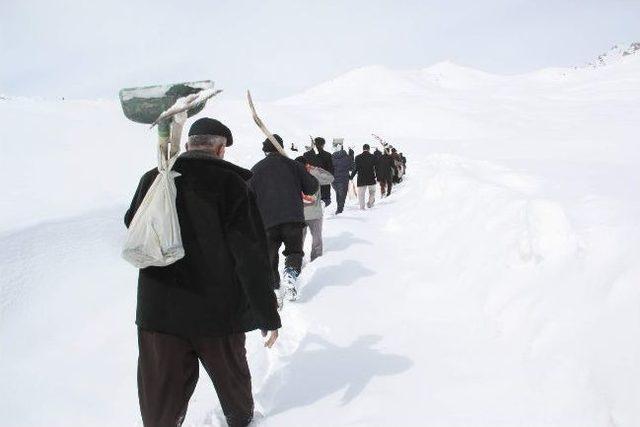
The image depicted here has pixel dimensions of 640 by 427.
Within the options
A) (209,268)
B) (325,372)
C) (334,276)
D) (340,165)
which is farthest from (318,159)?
(209,268)

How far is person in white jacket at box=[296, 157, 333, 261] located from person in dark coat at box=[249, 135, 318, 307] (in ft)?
1.27

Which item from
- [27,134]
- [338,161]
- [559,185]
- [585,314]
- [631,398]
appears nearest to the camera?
[631,398]

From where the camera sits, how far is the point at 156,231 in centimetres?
216

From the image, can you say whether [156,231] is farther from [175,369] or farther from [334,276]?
[334,276]

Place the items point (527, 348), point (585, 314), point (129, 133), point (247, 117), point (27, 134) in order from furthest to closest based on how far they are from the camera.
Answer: point (247, 117)
point (129, 133)
point (27, 134)
point (527, 348)
point (585, 314)

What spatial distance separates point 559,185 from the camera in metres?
5.98

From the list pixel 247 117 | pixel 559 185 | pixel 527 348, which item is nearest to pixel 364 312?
pixel 527 348

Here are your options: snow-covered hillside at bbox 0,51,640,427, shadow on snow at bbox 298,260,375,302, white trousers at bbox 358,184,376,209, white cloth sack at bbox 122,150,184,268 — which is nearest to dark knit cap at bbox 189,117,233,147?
white cloth sack at bbox 122,150,184,268

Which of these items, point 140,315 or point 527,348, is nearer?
point 140,315

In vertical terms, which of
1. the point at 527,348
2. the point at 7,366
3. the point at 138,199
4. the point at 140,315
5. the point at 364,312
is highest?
the point at 138,199

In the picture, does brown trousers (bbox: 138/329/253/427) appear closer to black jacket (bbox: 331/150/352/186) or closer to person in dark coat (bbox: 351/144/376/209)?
black jacket (bbox: 331/150/352/186)

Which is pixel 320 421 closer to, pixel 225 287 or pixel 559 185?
pixel 225 287

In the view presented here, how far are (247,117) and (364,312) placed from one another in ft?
117

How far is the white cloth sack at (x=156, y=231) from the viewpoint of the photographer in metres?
2.15
